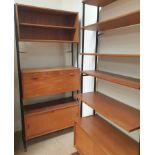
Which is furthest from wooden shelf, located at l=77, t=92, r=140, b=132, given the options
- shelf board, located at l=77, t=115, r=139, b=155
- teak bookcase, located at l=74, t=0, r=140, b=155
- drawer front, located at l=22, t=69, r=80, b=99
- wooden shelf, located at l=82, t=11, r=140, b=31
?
wooden shelf, located at l=82, t=11, r=140, b=31

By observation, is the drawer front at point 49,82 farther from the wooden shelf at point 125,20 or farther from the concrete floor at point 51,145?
the wooden shelf at point 125,20

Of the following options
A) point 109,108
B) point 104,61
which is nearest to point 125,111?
point 109,108

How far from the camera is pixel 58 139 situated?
8.13ft

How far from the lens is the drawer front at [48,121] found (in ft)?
7.46

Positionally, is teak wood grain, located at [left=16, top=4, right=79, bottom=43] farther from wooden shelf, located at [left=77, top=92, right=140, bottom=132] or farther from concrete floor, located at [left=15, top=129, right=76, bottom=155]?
concrete floor, located at [left=15, top=129, right=76, bottom=155]

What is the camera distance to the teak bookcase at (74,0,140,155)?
143 centimetres

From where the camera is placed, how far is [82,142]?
196 cm

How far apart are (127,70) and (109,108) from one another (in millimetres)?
494

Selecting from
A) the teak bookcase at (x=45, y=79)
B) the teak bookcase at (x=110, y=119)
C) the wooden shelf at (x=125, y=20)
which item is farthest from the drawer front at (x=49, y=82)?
the wooden shelf at (x=125, y=20)

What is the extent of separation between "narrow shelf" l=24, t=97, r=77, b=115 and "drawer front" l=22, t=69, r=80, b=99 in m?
0.28
